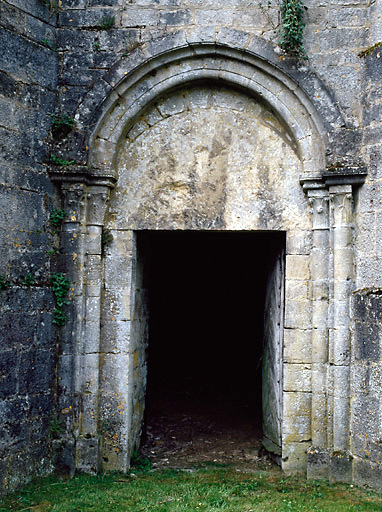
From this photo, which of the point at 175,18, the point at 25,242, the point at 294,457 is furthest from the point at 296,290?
the point at 175,18

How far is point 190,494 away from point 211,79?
391cm

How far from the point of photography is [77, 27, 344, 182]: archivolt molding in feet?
15.8

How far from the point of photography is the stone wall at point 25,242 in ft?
14.3

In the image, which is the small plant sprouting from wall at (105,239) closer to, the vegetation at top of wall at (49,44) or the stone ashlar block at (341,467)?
the vegetation at top of wall at (49,44)

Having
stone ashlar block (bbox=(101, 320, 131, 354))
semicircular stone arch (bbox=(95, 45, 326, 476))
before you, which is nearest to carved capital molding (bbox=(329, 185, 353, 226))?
semicircular stone arch (bbox=(95, 45, 326, 476))

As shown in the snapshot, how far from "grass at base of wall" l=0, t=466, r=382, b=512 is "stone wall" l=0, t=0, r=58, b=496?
327 mm

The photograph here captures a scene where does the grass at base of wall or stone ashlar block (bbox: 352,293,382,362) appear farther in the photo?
stone ashlar block (bbox: 352,293,382,362)

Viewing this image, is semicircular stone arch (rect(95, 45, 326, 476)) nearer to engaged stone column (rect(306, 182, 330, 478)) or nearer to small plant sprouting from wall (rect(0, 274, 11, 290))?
engaged stone column (rect(306, 182, 330, 478))

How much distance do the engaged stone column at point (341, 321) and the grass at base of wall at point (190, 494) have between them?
37 cm

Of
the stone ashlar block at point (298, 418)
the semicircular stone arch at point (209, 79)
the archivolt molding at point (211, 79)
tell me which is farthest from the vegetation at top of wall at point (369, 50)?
the stone ashlar block at point (298, 418)

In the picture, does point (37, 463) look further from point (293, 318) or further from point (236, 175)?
point (236, 175)

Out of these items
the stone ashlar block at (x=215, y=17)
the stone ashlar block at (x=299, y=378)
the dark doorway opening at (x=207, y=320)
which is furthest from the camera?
the dark doorway opening at (x=207, y=320)

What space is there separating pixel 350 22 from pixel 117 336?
12.5 ft

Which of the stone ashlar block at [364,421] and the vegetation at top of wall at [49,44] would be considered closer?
the stone ashlar block at [364,421]
